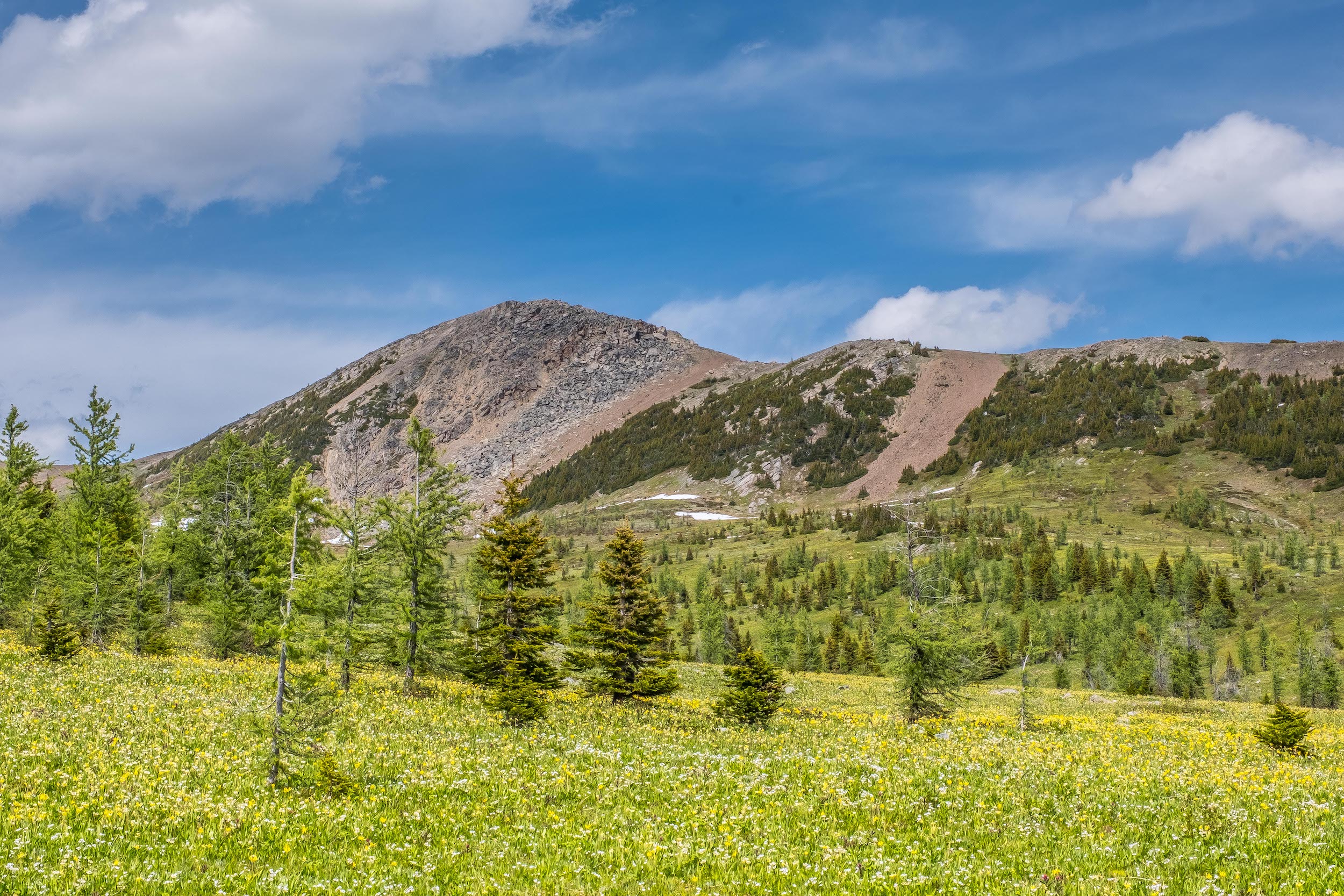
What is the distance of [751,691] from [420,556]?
52.1 feet

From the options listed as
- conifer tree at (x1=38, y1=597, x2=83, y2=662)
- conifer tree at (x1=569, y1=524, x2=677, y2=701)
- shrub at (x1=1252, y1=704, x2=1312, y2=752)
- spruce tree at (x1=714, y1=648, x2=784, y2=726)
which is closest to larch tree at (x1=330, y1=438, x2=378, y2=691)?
conifer tree at (x1=569, y1=524, x2=677, y2=701)

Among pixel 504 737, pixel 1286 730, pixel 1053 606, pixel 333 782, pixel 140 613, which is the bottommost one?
pixel 1053 606

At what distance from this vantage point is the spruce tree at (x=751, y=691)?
27391mm

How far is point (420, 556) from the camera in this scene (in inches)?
1335

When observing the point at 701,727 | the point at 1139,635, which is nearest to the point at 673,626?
the point at 1139,635

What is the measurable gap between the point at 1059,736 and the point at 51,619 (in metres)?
40.0

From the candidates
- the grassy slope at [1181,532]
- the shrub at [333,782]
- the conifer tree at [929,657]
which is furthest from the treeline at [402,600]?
the grassy slope at [1181,532]

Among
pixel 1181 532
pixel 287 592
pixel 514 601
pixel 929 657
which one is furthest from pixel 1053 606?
pixel 287 592

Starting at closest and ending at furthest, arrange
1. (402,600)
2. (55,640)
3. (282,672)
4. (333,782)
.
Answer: (333,782) < (282,672) < (55,640) < (402,600)

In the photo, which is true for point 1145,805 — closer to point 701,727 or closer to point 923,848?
point 923,848

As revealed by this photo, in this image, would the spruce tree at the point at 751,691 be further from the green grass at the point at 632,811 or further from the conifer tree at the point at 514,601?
the conifer tree at the point at 514,601

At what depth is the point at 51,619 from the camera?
31938mm

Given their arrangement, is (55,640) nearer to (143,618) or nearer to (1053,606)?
(143,618)

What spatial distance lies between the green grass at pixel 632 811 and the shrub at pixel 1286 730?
0.61 m
